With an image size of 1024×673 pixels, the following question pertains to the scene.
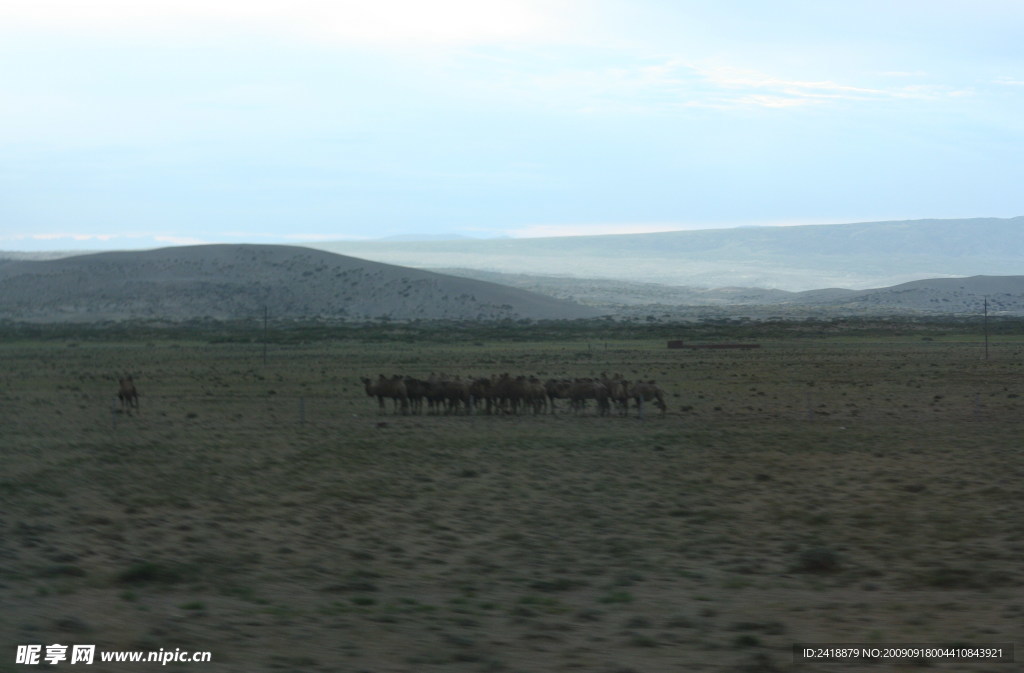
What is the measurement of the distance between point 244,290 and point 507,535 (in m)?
120

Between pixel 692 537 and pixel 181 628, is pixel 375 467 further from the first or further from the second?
pixel 181 628

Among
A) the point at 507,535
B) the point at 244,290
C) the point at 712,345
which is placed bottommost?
the point at 507,535

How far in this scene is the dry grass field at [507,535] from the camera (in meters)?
9.27

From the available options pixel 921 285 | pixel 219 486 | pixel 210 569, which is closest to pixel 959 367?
pixel 219 486

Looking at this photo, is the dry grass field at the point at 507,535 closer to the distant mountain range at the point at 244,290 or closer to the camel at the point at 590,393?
the camel at the point at 590,393

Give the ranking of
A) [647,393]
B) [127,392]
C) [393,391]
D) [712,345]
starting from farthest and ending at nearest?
[712,345] → [647,393] → [393,391] → [127,392]

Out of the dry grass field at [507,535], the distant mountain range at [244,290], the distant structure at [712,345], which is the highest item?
the distant mountain range at [244,290]

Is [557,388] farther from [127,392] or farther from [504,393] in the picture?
[127,392]

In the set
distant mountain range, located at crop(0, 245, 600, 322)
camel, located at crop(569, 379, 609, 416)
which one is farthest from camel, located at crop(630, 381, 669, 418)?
distant mountain range, located at crop(0, 245, 600, 322)

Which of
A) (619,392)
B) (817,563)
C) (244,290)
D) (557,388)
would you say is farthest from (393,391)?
(244,290)

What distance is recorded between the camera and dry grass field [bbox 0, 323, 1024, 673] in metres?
9.27

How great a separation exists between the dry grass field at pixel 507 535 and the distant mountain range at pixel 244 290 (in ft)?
307

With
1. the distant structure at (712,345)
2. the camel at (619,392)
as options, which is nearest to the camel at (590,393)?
the camel at (619,392)

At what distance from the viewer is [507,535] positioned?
14.5 metres
